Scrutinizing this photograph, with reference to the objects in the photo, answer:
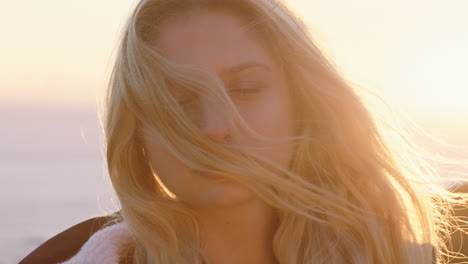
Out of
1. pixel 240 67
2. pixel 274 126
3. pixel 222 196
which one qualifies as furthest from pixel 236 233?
pixel 240 67

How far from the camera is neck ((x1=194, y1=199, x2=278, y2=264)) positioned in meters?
2.28

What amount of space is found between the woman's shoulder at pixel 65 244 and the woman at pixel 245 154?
16cm

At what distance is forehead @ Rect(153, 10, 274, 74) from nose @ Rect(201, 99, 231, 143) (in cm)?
11

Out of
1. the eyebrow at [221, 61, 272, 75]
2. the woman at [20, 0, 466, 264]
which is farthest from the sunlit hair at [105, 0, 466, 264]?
the eyebrow at [221, 61, 272, 75]

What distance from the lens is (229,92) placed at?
2.12 m

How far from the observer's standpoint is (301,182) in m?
2.32

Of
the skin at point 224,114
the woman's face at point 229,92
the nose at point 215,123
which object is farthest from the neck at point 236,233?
the nose at point 215,123

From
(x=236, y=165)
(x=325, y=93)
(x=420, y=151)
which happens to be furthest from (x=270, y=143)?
(x=420, y=151)

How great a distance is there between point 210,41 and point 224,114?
238 mm

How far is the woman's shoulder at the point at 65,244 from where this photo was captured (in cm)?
237

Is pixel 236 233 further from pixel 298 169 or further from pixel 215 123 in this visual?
pixel 215 123

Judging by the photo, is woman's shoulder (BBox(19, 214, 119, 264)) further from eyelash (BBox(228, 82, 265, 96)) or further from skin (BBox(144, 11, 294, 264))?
eyelash (BBox(228, 82, 265, 96))

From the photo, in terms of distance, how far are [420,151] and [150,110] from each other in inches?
42.0

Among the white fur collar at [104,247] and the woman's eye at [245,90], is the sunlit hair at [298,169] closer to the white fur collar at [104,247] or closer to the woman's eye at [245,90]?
the white fur collar at [104,247]
